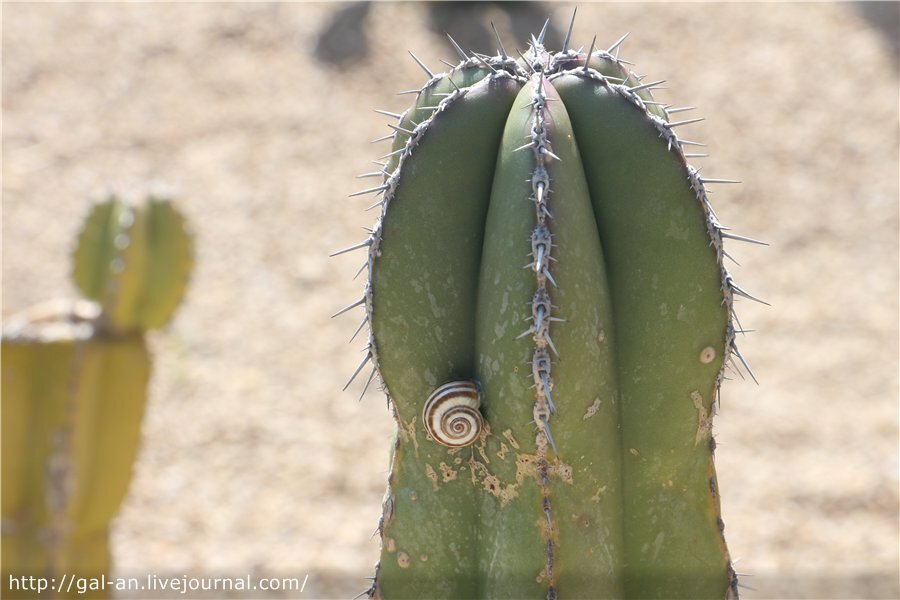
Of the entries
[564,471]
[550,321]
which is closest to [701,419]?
[564,471]

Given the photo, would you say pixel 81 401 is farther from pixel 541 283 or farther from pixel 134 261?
pixel 541 283

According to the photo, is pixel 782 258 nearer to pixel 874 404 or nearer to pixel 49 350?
pixel 874 404

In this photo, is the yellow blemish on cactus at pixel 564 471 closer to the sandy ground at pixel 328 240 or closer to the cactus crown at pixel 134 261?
the sandy ground at pixel 328 240

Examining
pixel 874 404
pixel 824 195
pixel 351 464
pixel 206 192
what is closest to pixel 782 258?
pixel 824 195

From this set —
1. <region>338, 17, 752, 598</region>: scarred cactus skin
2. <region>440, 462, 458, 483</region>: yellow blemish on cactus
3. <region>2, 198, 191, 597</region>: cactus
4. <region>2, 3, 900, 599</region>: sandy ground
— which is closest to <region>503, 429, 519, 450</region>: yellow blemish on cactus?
<region>338, 17, 752, 598</region>: scarred cactus skin

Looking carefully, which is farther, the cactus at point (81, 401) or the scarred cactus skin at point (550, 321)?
the cactus at point (81, 401)

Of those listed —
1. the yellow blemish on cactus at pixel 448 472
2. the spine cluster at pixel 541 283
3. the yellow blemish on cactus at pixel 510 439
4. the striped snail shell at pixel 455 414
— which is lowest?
the yellow blemish on cactus at pixel 448 472

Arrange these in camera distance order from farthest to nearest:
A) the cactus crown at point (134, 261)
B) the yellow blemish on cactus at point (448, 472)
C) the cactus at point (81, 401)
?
the cactus crown at point (134, 261)
the cactus at point (81, 401)
the yellow blemish on cactus at point (448, 472)

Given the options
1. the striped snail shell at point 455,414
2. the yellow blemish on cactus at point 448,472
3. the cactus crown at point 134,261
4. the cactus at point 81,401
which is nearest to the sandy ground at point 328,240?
the cactus crown at point 134,261
